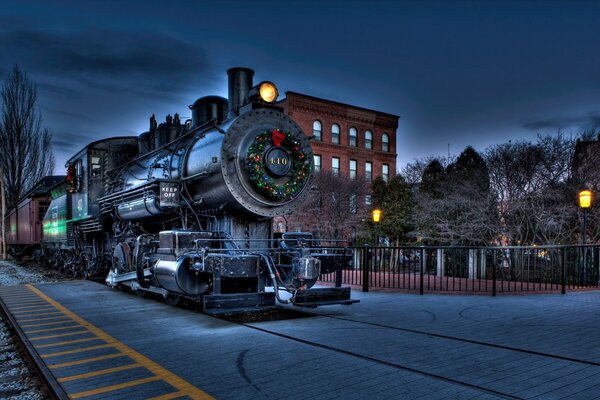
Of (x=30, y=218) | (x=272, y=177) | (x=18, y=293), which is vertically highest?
(x=272, y=177)

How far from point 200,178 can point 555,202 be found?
12.5 meters

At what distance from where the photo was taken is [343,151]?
35.7 m

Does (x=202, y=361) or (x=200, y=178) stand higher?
(x=200, y=178)

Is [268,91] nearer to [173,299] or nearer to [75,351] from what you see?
[173,299]

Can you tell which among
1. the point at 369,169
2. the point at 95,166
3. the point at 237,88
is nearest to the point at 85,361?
the point at 237,88

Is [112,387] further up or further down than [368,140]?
further down

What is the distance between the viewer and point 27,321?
23.2ft

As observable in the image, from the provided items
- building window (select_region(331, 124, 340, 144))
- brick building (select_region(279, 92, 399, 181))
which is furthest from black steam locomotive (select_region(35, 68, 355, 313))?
building window (select_region(331, 124, 340, 144))

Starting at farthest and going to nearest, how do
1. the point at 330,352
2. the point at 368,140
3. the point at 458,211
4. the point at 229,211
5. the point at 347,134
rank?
the point at 368,140 < the point at 347,134 < the point at 458,211 < the point at 229,211 < the point at 330,352

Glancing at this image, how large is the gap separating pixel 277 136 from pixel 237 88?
129 centimetres

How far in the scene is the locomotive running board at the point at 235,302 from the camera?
6262mm

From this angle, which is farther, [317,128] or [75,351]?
[317,128]

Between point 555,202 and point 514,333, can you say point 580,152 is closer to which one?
point 555,202

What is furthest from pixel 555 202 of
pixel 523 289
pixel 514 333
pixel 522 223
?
pixel 514 333
